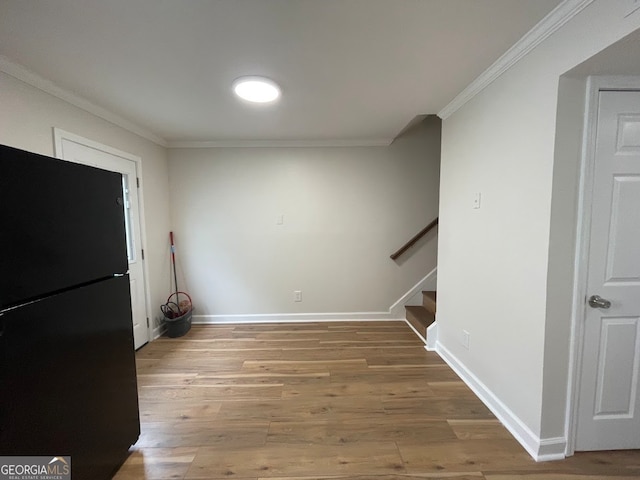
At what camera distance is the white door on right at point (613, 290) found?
Answer: 4.28 ft

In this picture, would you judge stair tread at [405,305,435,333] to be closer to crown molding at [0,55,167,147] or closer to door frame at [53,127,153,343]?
door frame at [53,127,153,343]

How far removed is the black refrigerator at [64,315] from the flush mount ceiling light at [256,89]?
1.04 meters

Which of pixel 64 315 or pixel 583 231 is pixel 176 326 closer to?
pixel 64 315

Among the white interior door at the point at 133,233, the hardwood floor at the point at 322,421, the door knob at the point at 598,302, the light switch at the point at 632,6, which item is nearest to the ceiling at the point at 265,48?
the light switch at the point at 632,6

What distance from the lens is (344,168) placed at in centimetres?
328

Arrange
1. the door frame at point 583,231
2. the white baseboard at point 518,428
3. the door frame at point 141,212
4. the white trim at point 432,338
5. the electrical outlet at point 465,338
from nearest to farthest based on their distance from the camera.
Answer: the door frame at point 583,231 → the white baseboard at point 518,428 → the electrical outlet at point 465,338 → the door frame at point 141,212 → the white trim at point 432,338

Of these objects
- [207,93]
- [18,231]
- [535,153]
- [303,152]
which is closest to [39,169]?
[18,231]

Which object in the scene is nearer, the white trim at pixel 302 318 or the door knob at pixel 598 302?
the door knob at pixel 598 302

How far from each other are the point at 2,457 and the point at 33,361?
292 mm

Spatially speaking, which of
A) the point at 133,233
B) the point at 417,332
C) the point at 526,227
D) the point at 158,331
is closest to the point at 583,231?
the point at 526,227

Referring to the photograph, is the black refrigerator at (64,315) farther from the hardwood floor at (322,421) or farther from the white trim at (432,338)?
the white trim at (432,338)

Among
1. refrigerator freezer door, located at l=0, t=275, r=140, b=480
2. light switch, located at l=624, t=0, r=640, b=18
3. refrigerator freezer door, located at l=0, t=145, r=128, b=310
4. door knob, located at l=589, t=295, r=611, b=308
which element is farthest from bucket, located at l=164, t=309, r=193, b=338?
light switch, located at l=624, t=0, r=640, b=18

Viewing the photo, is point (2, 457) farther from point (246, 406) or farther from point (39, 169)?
point (246, 406)

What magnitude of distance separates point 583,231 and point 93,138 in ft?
11.6
